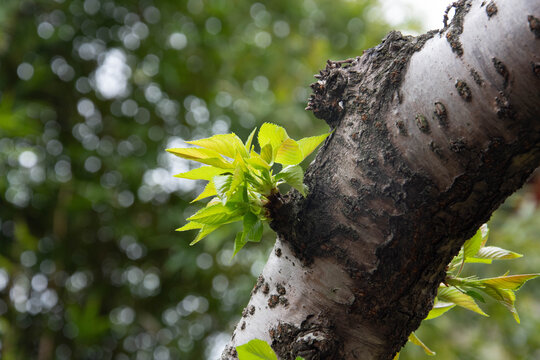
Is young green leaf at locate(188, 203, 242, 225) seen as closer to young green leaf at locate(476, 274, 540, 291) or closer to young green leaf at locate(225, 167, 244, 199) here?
young green leaf at locate(225, 167, 244, 199)

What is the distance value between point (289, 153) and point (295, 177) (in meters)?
0.02

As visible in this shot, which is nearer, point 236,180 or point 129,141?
point 236,180

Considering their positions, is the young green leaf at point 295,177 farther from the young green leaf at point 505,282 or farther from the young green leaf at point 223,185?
the young green leaf at point 505,282

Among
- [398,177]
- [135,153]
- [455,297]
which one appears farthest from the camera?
[135,153]

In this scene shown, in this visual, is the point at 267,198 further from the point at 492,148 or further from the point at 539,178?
the point at 539,178

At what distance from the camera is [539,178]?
8.52ft

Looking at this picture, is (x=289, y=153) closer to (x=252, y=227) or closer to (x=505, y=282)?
(x=252, y=227)

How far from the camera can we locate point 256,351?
0.35 metres

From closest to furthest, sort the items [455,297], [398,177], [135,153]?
[398,177], [455,297], [135,153]

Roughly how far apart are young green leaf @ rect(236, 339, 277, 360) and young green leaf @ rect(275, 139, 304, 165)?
0.46 ft

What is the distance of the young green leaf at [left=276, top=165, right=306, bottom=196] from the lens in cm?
35

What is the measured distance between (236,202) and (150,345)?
165cm

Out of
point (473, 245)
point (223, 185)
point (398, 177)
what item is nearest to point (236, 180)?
point (223, 185)

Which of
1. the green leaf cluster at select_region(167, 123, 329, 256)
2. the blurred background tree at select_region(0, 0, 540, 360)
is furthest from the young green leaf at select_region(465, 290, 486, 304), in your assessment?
the blurred background tree at select_region(0, 0, 540, 360)
